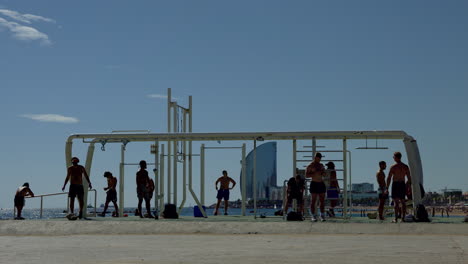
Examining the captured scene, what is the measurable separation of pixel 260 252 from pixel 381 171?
8.10m

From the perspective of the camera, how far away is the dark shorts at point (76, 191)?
58.8 ft

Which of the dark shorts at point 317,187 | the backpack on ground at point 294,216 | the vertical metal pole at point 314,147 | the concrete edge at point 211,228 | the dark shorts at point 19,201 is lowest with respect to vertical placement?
the concrete edge at point 211,228

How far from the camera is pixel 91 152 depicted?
18.9 meters

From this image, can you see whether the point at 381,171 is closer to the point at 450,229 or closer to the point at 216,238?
the point at 450,229

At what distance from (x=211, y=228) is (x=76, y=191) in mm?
4376

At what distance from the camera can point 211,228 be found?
15.7m

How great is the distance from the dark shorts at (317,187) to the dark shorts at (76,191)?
20.2 ft

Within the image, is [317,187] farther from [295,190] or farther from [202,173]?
[202,173]

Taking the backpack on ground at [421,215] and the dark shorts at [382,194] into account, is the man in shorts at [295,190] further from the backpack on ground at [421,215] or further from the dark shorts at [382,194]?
the backpack on ground at [421,215]

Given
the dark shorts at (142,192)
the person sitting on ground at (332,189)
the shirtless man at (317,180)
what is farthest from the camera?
the dark shorts at (142,192)

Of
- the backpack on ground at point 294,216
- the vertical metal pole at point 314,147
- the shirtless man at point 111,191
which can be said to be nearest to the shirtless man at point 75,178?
the shirtless man at point 111,191

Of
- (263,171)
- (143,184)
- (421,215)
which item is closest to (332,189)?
(421,215)

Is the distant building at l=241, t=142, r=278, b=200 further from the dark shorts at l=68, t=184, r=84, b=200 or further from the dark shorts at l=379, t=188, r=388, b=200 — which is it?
the dark shorts at l=68, t=184, r=84, b=200

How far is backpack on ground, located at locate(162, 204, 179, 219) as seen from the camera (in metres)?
19.1
